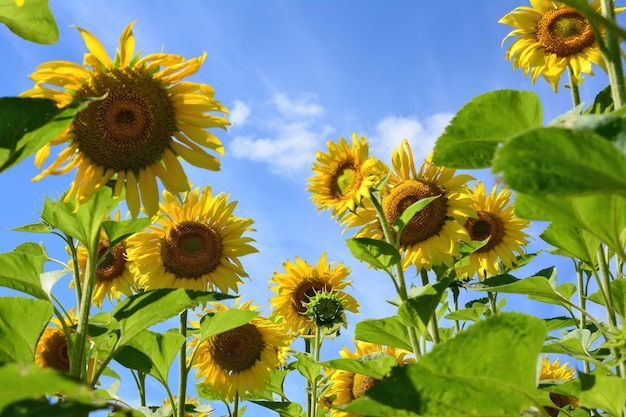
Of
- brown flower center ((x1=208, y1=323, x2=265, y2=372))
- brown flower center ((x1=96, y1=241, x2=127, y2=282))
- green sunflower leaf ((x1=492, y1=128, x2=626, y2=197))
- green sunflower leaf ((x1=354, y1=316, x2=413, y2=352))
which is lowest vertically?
green sunflower leaf ((x1=492, y1=128, x2=626, y2=197))

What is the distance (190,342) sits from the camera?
5.00 metres

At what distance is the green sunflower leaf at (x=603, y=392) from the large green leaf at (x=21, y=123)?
1421mm

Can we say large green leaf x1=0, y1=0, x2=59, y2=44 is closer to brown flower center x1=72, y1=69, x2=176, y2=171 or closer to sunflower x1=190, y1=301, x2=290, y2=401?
brown flower center x1=72, y1=69, x2=176, y2=171

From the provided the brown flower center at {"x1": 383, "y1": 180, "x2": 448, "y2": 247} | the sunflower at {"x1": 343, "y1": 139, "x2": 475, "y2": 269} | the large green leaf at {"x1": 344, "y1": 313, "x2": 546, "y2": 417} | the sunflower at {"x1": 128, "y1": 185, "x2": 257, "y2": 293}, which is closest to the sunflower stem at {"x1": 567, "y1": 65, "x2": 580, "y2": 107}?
the sunflower at {"x1": 343, "y1": 139, "x2": 475, "y2": 269}

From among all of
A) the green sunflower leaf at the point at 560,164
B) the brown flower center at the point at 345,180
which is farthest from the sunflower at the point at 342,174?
the green sunflower leaf at the point at 560,164

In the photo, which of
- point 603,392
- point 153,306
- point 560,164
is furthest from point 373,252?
point 560,164

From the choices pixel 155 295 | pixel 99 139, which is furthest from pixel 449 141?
pixel 99 139

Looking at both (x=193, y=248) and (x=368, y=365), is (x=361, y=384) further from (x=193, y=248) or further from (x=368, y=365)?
(x=368, y=365)

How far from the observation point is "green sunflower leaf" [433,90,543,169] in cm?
178

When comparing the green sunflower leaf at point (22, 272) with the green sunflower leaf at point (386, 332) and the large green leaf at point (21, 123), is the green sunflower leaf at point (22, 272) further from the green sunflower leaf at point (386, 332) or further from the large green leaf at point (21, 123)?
the green sunflower leaf at point (386, 332)

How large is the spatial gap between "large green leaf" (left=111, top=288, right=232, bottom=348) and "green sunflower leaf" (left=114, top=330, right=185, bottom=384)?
878 millimetres

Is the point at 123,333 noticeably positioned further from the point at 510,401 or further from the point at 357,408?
the point at 510,401

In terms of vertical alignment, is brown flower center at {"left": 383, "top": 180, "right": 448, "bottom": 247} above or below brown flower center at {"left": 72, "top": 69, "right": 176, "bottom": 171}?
above

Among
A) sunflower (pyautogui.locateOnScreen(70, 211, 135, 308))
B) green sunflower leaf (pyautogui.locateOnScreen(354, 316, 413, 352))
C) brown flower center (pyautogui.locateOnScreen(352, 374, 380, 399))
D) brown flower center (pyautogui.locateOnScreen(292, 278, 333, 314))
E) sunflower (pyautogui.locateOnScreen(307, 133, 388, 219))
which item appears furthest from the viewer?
brown flower center (pyautogui.locateOnScreen(292, 278, 333, 314))
